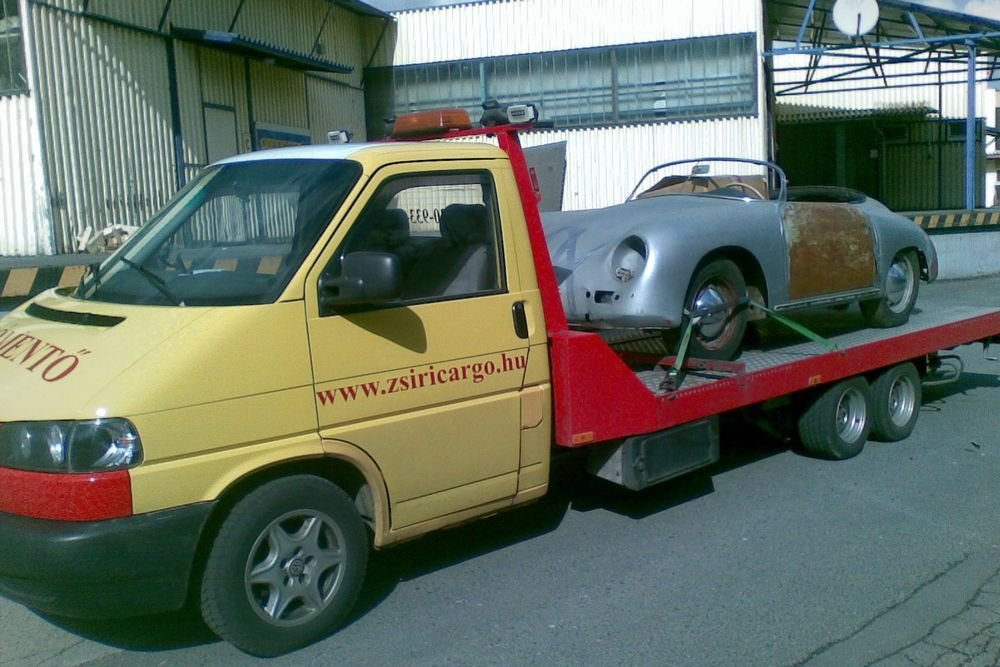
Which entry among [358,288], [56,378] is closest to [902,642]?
[358,288]

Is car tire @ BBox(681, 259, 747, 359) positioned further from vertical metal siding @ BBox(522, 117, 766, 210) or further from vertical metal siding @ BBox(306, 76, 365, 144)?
vertical metal siding @ BBox(522, 117, 766, 210)

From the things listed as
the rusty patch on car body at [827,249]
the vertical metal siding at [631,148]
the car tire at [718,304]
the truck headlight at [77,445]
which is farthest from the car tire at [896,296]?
the vertical metal siding at [631,148]

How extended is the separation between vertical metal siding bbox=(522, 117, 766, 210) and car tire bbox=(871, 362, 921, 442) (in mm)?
12631

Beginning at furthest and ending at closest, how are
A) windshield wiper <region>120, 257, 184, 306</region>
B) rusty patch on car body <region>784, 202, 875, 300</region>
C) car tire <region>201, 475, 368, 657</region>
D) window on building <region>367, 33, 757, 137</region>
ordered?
1. window on building <region>367, 33, 757, 137</region>
2. rusty patch on car body <region>784, 202, 875, 300</region>
3. windshield wiper <region>120, 257, 184, 306</region>
4. car tire <region>201, 475, 368, 657</region>

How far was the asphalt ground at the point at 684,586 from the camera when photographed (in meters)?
4.11

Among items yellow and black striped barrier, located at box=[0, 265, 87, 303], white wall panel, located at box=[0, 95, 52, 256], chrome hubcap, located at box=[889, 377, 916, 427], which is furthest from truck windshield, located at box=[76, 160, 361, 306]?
white wall panel, located at box=[0, 95, 52, 256]

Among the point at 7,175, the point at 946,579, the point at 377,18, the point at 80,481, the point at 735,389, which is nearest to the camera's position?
the point at 80,481

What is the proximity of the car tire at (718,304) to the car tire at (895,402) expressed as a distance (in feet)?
5.30

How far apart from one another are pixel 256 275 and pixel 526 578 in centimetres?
198

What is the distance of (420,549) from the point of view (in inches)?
209

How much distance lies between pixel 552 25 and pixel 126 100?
384 inches

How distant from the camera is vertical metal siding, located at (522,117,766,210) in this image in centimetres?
1961

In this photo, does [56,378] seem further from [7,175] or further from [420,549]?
[7,175]

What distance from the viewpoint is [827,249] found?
262 inches
